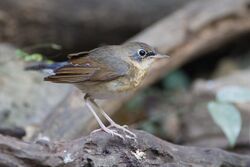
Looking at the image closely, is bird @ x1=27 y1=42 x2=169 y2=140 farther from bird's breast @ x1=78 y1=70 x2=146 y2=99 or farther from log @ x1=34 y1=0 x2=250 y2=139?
log @ x1=34 y1=0 x2=250 y2=139

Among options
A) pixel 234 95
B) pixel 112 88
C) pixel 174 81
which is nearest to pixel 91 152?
pixel 112 88

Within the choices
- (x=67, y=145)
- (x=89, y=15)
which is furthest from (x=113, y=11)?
(x=67, y=145)

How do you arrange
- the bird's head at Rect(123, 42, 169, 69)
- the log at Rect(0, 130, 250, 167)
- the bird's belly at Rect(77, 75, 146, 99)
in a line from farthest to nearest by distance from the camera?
1. the bird's head at Rect(123, 42, 169, 69)
2. the bird's belly at Rect(77, 75, 146, 99)
3. the log at Rect(0, 130, 250, 167)

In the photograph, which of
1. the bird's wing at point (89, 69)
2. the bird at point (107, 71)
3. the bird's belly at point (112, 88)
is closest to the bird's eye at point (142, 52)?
the bird at point (107, 71)

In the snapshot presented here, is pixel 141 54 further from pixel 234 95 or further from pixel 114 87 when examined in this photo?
pixel 234 95

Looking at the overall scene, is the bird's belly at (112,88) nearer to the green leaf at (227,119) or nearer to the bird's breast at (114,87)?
the bird's breast at (114,87)

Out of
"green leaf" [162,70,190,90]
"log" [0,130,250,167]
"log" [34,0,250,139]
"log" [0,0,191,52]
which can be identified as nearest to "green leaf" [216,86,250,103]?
"log" [34,0,250,139]
